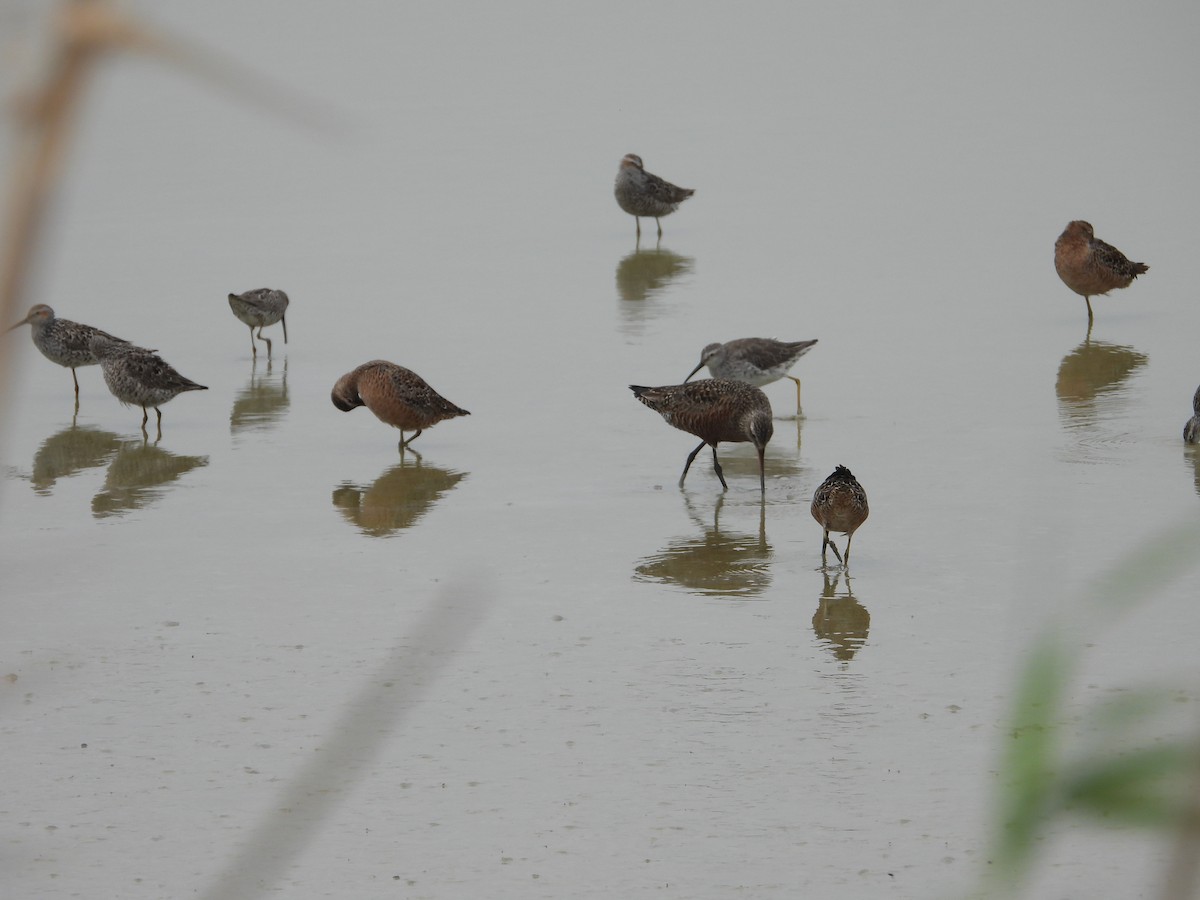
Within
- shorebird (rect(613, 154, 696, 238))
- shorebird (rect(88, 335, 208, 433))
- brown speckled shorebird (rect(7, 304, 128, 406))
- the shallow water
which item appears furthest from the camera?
shorebird (rect(613, 154, 696, 238))

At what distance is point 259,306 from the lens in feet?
52.8

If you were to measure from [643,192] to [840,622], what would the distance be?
14.7m

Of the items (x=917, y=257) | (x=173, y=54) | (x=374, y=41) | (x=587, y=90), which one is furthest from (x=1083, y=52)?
(x=173, y=54)

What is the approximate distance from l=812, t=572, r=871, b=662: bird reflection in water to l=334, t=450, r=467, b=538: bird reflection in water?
10.1ft

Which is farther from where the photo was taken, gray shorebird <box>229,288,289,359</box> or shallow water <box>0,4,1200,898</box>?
gray shorebird <box>229,288,289,359</box>

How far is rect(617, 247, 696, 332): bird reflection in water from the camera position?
1811 cm

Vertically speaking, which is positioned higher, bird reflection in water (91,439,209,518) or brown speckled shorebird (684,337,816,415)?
brown speckled shorebird (684,337,816,415)

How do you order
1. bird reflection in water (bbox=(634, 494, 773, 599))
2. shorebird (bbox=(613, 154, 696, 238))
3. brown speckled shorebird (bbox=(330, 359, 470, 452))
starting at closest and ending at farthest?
bird reflection in water (bbox=(634, 494, 773, 599))
brown speckled shorebird (bbox=(330, 359, 470, 452))
shorebird (bbox=(613, 154, 696, 238))

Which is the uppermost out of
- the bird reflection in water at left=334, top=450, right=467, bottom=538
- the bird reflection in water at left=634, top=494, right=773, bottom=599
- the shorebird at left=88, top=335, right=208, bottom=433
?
the shorebird at left=88, top=335, right=208, bottom=433

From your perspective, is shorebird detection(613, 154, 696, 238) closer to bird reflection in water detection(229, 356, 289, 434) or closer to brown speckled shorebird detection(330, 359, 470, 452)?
bird reflection in water detection(229, 356, 289, 434)

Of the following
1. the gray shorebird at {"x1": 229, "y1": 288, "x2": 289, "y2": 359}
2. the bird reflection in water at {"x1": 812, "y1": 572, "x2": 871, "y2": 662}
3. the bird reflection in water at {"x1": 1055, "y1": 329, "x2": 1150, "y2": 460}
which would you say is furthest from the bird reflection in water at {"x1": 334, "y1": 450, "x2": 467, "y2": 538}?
the bird reflection in water at {"x1": 1055, "y1": 329, "x2": 1150, "y2": 460}

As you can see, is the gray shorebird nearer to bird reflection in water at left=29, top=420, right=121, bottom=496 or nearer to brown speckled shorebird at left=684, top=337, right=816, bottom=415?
bird reflection in water at left=29, top=420, right=121, bottom=496

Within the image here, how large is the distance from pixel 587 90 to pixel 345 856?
3384 centimetres

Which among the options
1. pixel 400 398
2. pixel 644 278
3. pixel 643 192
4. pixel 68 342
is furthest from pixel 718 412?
pixel 643 192
